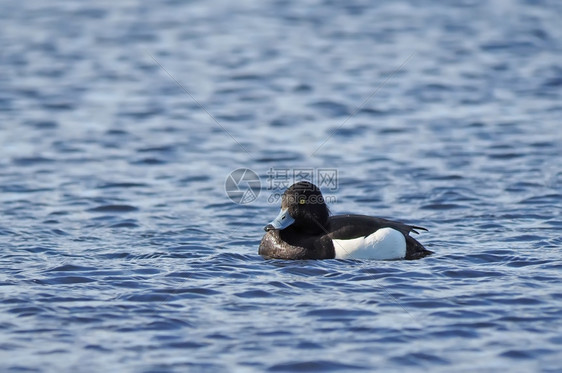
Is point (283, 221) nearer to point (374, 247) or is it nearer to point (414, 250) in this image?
point (374, 247)

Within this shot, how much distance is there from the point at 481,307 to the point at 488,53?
49.0 feet

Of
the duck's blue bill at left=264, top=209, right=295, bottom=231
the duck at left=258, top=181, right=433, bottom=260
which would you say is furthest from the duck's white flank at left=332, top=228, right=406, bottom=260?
the duck's blue bill at left=264, top=209, right=295, bottom=231

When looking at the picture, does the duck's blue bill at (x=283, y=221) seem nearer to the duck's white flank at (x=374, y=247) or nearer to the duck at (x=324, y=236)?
the duck at (x=324, y=236)

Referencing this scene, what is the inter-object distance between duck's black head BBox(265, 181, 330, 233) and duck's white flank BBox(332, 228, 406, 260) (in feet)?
1.44

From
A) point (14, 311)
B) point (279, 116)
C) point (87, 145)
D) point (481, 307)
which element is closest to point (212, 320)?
point (14, 311)

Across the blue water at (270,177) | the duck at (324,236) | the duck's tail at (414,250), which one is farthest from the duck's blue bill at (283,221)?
the duck's tail at (414,250)

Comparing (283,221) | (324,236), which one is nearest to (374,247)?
(324,236)

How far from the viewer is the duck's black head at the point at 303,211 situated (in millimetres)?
11164

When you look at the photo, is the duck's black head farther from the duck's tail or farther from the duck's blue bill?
the duck's tail

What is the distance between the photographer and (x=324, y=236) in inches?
437

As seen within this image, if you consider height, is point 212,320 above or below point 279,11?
below

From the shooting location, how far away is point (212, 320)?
8852mm

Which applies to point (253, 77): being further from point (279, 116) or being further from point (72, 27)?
point (72, 27)

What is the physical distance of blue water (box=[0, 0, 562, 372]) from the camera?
27.7ft
